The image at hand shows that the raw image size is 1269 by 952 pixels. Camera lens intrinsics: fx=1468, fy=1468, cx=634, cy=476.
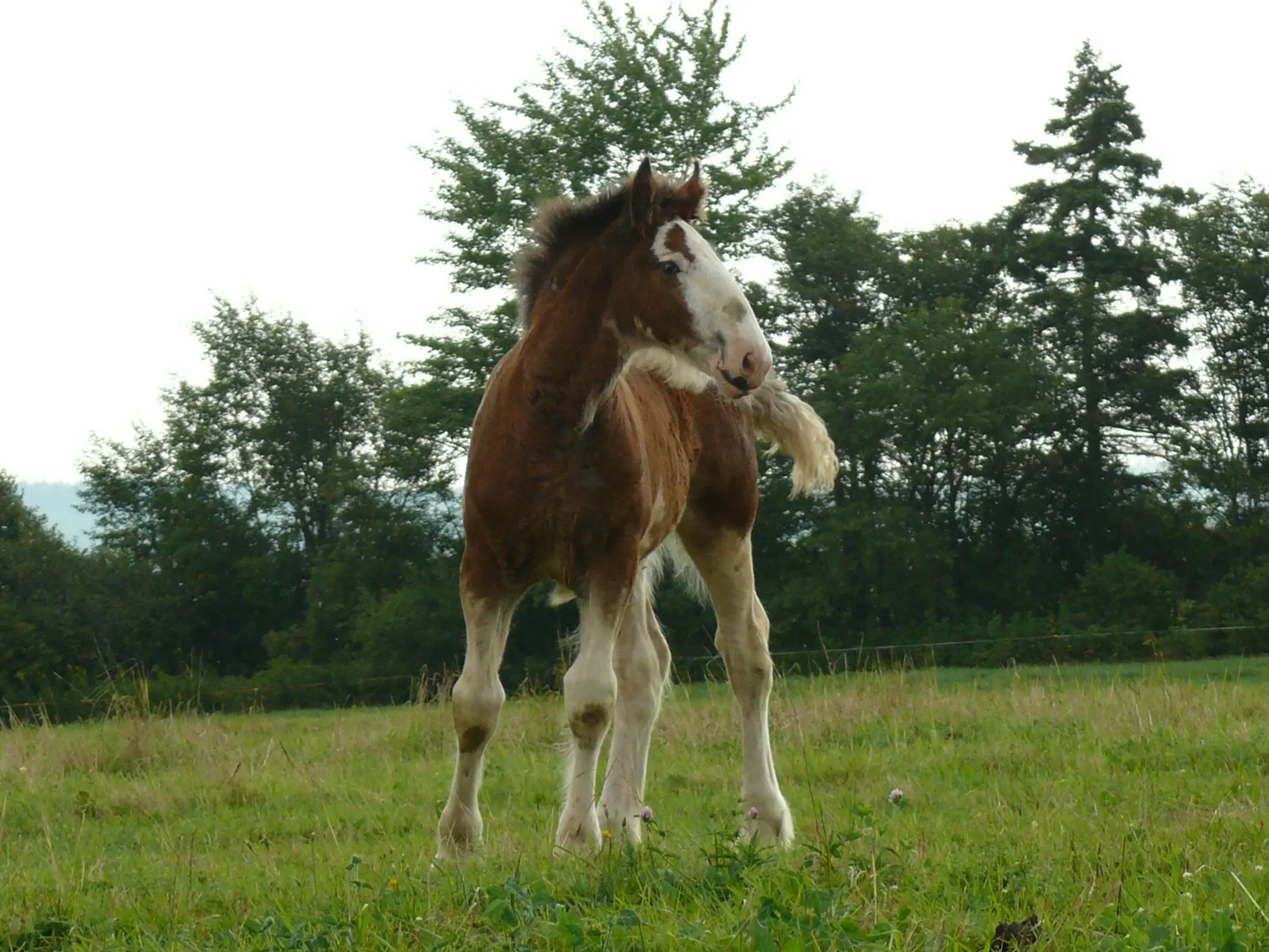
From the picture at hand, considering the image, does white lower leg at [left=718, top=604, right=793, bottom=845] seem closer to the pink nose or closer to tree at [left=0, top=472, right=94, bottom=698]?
the pink nose

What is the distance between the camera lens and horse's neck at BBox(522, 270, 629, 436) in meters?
5.79

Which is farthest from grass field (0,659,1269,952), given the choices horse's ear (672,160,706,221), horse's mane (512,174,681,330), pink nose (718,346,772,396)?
horse's ear (672,160,706,221)

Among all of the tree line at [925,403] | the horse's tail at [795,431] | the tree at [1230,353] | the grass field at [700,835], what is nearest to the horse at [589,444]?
the grass field at [700,835]

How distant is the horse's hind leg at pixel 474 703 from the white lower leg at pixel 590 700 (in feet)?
1.04

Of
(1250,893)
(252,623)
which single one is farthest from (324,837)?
(252,623)

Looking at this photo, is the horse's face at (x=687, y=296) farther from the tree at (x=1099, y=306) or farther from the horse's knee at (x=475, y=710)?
the tree at (x=1099, y=306)

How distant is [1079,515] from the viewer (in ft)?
130

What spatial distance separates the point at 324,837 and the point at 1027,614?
3175 centimetres

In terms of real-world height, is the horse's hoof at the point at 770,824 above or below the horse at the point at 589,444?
below

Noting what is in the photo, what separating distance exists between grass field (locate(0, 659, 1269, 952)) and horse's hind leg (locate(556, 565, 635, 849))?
0.84 feet

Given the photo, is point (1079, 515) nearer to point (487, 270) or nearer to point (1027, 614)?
point (1027, 614)

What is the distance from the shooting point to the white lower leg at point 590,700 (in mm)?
5668

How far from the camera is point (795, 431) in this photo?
25.8 ft

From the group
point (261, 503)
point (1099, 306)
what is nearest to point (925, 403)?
point (1099, 306)
